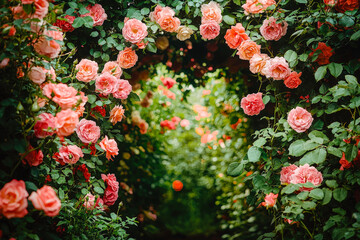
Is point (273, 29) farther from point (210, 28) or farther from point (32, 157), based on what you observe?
point (32, 157)

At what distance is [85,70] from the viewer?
56.2 inches

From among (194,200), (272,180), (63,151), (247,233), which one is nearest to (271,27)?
(272,180)

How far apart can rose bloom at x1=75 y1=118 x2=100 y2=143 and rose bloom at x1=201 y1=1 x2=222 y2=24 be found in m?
0.83

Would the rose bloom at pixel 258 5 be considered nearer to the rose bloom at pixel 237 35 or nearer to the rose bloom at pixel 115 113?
the rose bloom at pixel 237 35

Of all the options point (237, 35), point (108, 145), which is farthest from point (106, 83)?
point (237, 35)

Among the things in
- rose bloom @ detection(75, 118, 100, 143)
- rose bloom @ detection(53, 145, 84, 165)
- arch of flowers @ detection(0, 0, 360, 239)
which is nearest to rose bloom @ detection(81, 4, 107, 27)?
arch of flowers @ detection(0, 0, 360, 239)

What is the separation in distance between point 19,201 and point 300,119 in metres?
1.21

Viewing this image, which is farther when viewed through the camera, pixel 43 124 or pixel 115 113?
pixel 115 113

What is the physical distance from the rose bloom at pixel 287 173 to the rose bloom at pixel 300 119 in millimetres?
185

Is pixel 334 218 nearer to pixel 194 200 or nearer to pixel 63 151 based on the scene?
pixel 63 151

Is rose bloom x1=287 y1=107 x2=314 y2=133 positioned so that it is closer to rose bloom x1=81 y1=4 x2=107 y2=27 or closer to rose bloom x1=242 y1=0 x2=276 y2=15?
rose bloom x1=242 y1=0 x2=276 y2=15

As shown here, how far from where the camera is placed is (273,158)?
4.96 ft

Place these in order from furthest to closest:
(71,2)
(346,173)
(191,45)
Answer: (191,45)
(71,2)
(346,173)

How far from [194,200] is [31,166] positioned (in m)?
3.31
